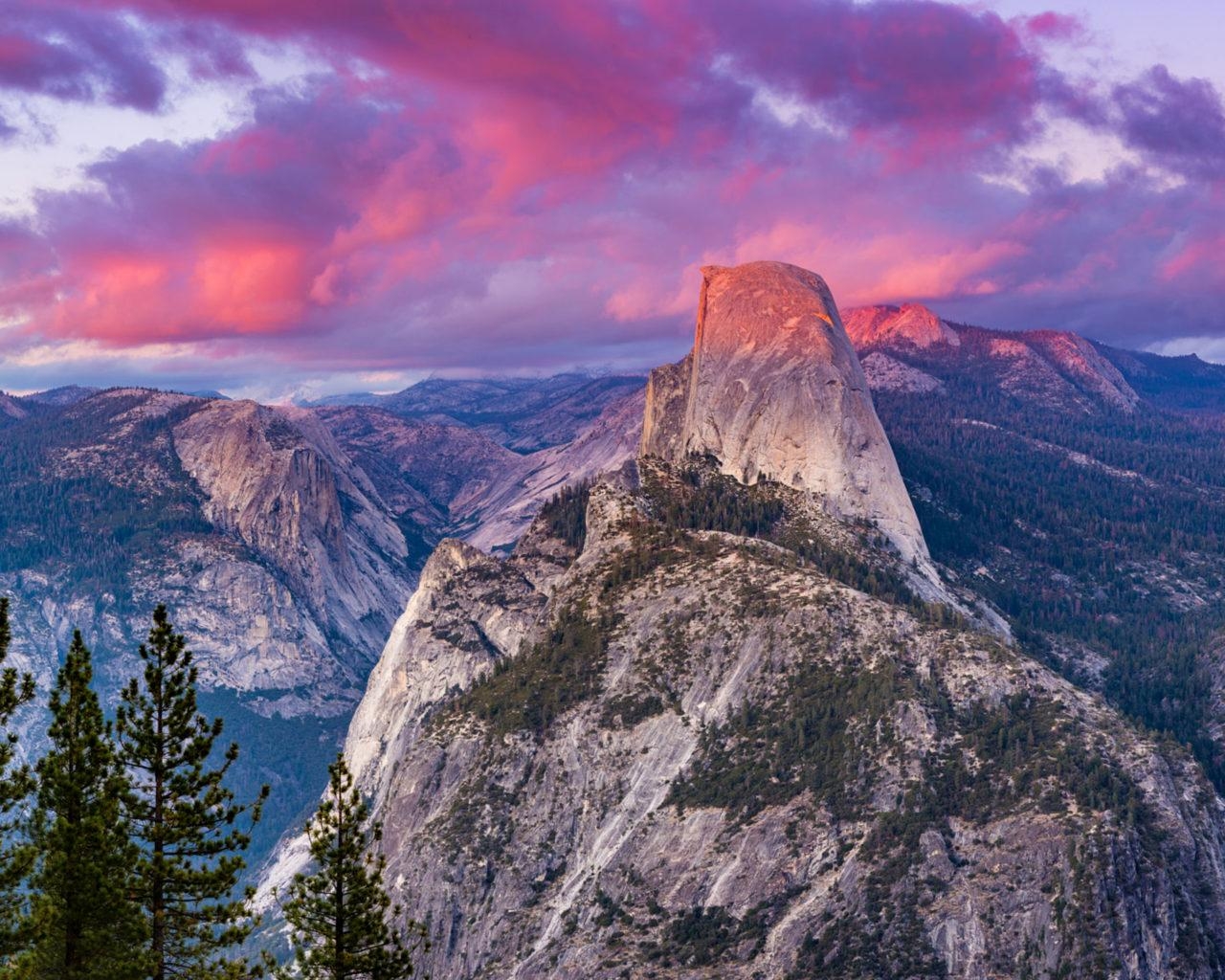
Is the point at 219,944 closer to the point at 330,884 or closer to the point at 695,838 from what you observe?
the point at 330,884

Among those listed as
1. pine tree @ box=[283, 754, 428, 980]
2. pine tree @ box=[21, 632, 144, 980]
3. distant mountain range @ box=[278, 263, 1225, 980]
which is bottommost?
distant mountain range @ box=[278, 263, 1225, 980]

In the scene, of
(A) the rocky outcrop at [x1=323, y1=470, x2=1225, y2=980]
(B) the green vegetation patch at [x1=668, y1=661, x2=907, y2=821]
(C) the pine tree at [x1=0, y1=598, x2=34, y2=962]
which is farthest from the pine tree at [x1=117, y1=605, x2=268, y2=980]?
(B) the green vegetation patch at [x1=668, y1=661, x2=907, y2=821]

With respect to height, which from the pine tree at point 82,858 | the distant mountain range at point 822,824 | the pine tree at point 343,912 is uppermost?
the pine tree at point 82,858

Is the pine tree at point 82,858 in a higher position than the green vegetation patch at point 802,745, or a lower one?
higher

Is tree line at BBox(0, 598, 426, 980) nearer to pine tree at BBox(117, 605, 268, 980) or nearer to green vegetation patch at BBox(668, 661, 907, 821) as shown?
pine tree at BBox(117, 605, 268, 980)

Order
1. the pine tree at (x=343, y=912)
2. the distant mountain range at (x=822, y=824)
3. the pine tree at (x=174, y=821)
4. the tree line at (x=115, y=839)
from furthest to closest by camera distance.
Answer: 1. the distant mountain range at (x=822, y=824)
2. the pine tree at (x=343, y=912)
3. the pine tree at (x=174, y=821)
4. the tree line at (x=115, y=839)

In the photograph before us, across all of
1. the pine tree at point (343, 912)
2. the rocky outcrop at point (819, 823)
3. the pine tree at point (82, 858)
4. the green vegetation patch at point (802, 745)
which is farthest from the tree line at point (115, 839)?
the green vegetation patch at point (802, 745)

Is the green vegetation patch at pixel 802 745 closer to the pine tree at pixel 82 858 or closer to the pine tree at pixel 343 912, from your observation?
the pine tree at pixel 343 912

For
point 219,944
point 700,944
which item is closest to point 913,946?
point 700,944

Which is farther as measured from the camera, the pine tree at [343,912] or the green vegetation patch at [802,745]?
the green vegetation patch at [802,745]

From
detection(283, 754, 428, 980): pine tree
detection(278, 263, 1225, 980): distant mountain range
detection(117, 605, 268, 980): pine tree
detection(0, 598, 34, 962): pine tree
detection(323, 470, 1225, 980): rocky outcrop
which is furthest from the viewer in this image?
detection(323, 470, 1225, 980): rocky outcrop
